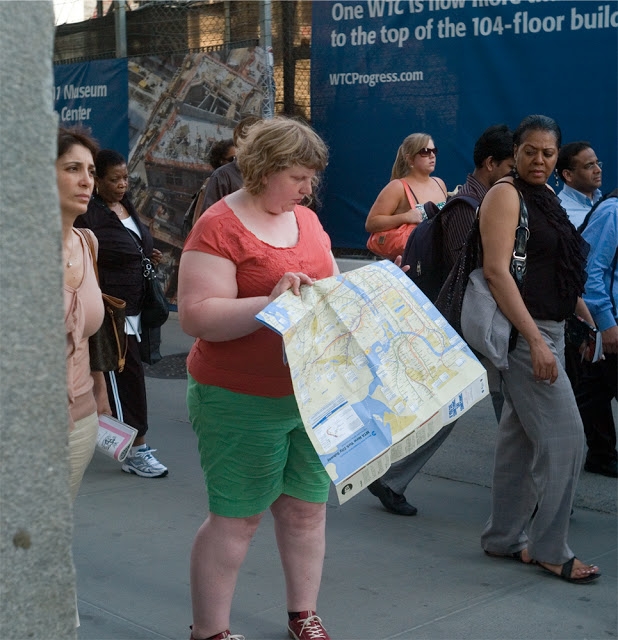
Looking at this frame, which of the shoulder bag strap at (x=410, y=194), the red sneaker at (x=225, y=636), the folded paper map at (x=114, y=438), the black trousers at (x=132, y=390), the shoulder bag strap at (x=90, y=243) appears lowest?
the red sneaker at (x=225, y=636)

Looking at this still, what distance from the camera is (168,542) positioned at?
4.82 meters

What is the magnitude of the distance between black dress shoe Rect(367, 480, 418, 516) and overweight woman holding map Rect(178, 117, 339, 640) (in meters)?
1.72

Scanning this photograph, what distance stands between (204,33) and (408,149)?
5345 millimetres

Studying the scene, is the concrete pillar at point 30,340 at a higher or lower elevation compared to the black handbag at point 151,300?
higher

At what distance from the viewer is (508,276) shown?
4.15 metres

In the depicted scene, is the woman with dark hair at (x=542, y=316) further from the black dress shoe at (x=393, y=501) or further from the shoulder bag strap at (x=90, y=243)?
the shoulder bag strap at (x=90, y=243)

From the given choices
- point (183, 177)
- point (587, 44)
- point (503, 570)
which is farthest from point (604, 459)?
point (183, 177)

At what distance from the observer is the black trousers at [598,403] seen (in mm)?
5777

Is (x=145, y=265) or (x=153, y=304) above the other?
(x=145, y=265)

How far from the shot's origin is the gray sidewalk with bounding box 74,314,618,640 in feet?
12.8

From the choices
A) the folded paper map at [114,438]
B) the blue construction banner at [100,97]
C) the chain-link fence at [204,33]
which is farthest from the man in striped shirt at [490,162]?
the blue construction banner at [100,97]

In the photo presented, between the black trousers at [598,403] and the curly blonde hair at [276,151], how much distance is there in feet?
9.01

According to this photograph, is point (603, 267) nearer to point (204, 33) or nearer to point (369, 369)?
point (369, 369)

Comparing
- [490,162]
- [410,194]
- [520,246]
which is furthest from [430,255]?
[410,194]
